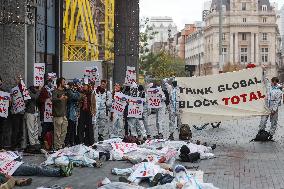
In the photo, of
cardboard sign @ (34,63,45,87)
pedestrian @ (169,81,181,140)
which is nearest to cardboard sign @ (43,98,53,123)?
cardboard sign @ (34,63,45,87)

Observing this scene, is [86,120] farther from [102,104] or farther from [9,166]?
[9,166]

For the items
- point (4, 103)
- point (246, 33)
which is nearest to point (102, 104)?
point (4, 103)

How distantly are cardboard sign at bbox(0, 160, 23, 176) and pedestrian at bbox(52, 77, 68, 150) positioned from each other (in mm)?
4151

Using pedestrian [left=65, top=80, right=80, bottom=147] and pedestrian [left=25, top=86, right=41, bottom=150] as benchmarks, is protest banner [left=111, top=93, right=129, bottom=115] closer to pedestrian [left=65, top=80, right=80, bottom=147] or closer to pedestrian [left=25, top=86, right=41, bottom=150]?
pedestrian [left=65, top=80, right=80, bottom=147]

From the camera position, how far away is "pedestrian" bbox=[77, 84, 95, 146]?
19891mm

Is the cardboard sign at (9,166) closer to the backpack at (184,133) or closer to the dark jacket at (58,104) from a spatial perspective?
the dark jacket at (58,104)

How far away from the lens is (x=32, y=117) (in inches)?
714

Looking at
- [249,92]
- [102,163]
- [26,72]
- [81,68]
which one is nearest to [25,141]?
[26,72]

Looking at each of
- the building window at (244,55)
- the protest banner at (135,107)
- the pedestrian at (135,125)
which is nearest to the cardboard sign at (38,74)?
the protest banner at (135,107)

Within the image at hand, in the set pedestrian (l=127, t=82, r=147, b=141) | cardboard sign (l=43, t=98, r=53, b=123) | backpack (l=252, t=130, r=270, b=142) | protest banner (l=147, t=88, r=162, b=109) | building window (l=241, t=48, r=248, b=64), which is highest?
building window (l=241, t=48, r=248, b=64)

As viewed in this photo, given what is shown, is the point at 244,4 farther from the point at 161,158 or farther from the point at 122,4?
the point at 161,158

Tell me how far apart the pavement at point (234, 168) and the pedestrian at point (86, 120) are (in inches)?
116

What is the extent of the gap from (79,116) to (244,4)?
5830 inches

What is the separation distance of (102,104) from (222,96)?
12.0 feet
